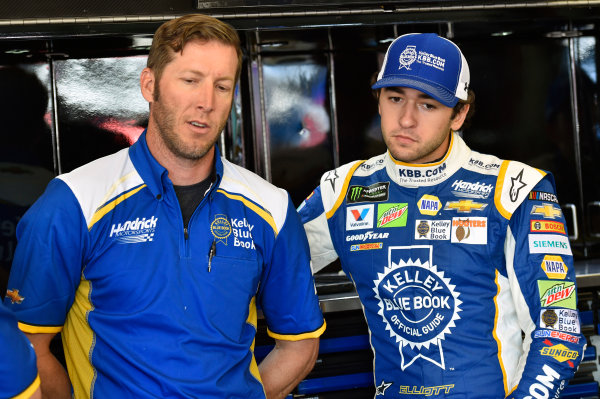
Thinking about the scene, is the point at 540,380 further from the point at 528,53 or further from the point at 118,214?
the point at 528,53

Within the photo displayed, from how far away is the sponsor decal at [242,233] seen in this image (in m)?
1.65

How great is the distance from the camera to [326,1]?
10.1 ft

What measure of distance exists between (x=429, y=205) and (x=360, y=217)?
20cm

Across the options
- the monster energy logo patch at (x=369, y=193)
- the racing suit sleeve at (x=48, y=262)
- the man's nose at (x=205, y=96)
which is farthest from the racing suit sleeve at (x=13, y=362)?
the monster energy logo patch at (x=369, y=193)

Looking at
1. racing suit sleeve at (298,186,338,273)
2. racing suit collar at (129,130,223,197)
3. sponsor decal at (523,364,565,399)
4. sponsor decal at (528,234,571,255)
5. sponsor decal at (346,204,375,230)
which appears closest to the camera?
racing suit collar at (129,130,223,197)

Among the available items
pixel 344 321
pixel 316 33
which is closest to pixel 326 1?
pixel 316 33

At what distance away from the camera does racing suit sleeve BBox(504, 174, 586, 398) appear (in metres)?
1.74

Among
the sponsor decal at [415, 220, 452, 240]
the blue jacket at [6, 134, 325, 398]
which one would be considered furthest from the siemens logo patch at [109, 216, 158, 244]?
the sponsor decal at [415, 220, 452, 240]

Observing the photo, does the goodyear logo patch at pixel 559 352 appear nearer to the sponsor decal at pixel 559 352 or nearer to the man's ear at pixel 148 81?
the sponsor decal at pixel 559 352

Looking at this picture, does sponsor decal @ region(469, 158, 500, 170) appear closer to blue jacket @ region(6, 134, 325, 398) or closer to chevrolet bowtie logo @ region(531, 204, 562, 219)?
chevrolet bowtie logo @ region(531, 204, 562, 219)

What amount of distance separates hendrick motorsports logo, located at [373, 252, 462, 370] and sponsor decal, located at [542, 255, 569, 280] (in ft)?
0.79

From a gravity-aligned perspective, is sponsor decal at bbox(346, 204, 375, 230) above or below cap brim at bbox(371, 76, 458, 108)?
below

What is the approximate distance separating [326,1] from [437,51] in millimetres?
1192

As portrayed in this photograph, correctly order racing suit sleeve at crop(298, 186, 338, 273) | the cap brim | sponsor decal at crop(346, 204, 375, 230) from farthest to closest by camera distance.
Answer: racing suit sleeve at crop(298, 186, 338, 273) < sponsor decal at crop(346, 204, 375, 230) < the cap brim
